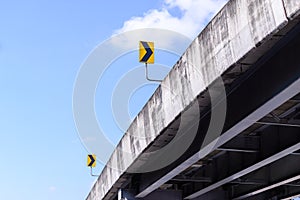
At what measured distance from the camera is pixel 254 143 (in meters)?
13.9

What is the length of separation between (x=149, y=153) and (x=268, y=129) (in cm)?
292

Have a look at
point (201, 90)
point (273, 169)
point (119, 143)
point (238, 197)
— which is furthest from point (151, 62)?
point (238, 197)

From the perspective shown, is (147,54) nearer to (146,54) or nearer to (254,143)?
(146,54)

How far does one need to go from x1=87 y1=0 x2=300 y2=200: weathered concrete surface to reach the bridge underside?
0.52 meters

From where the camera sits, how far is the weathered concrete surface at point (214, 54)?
7480 mm

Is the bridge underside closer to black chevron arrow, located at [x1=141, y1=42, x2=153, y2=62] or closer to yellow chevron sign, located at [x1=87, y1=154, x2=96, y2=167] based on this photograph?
black chevron arrow, located at [x1=141, y1=42, x2=153, y2=62]

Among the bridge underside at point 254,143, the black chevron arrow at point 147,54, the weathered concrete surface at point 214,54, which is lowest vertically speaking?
the bridge underside at point 254,143

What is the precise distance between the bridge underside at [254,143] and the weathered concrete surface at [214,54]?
1.71ft

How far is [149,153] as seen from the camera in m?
14.2

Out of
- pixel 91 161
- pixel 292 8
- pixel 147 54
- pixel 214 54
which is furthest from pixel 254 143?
pixel 91 161

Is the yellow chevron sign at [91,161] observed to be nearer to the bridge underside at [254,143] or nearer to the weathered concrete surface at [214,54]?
the bridge underside at [254,143]

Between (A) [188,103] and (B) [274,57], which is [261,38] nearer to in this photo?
(B) [274,57]

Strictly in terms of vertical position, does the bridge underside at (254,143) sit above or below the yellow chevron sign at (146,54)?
below

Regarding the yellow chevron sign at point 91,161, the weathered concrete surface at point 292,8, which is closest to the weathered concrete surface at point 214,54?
the weathered concrete surface at point 292,8
